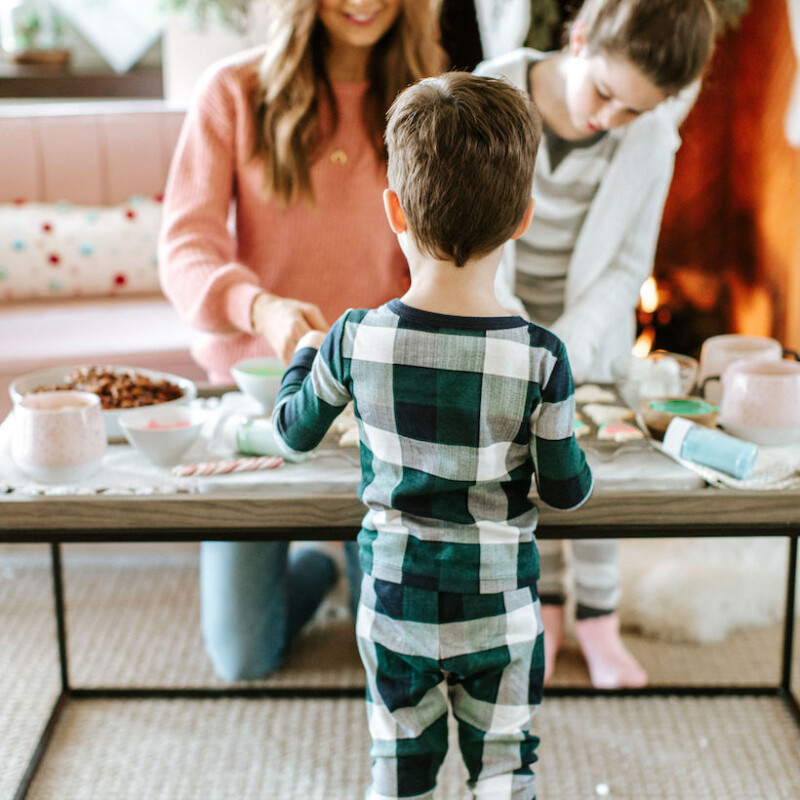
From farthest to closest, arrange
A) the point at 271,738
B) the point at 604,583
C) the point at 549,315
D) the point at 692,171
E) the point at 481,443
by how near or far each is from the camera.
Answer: the point at 692,171
the point at 549,315
the point at 604,583
the point at 271,738
the point at 481,443

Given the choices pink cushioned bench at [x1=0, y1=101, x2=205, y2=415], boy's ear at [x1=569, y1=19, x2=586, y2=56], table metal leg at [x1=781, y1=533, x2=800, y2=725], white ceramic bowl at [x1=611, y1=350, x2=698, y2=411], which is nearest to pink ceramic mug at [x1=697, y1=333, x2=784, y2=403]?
white ceramic bowl at [x1=611, y1=350, x2=698, y2=411]

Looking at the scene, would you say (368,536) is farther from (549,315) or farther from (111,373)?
(549,315)

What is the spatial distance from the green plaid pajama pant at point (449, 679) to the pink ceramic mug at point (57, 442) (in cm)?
39

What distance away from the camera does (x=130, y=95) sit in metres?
3.48

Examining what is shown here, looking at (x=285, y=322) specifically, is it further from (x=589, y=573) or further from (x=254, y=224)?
(x=589, y=573)

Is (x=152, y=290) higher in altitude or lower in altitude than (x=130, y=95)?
lower

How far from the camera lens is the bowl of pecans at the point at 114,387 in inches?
50.9

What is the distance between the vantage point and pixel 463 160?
860 millimetres

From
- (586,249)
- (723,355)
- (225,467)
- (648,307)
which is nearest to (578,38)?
(586,249)

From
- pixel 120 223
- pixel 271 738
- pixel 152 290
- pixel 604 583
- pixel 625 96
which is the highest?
pixel 625 96

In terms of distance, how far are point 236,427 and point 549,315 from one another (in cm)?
82

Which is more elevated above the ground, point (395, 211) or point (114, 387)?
point (395, 211)

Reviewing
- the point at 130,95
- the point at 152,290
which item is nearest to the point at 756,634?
the point at 152,290

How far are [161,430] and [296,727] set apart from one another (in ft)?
2.26
